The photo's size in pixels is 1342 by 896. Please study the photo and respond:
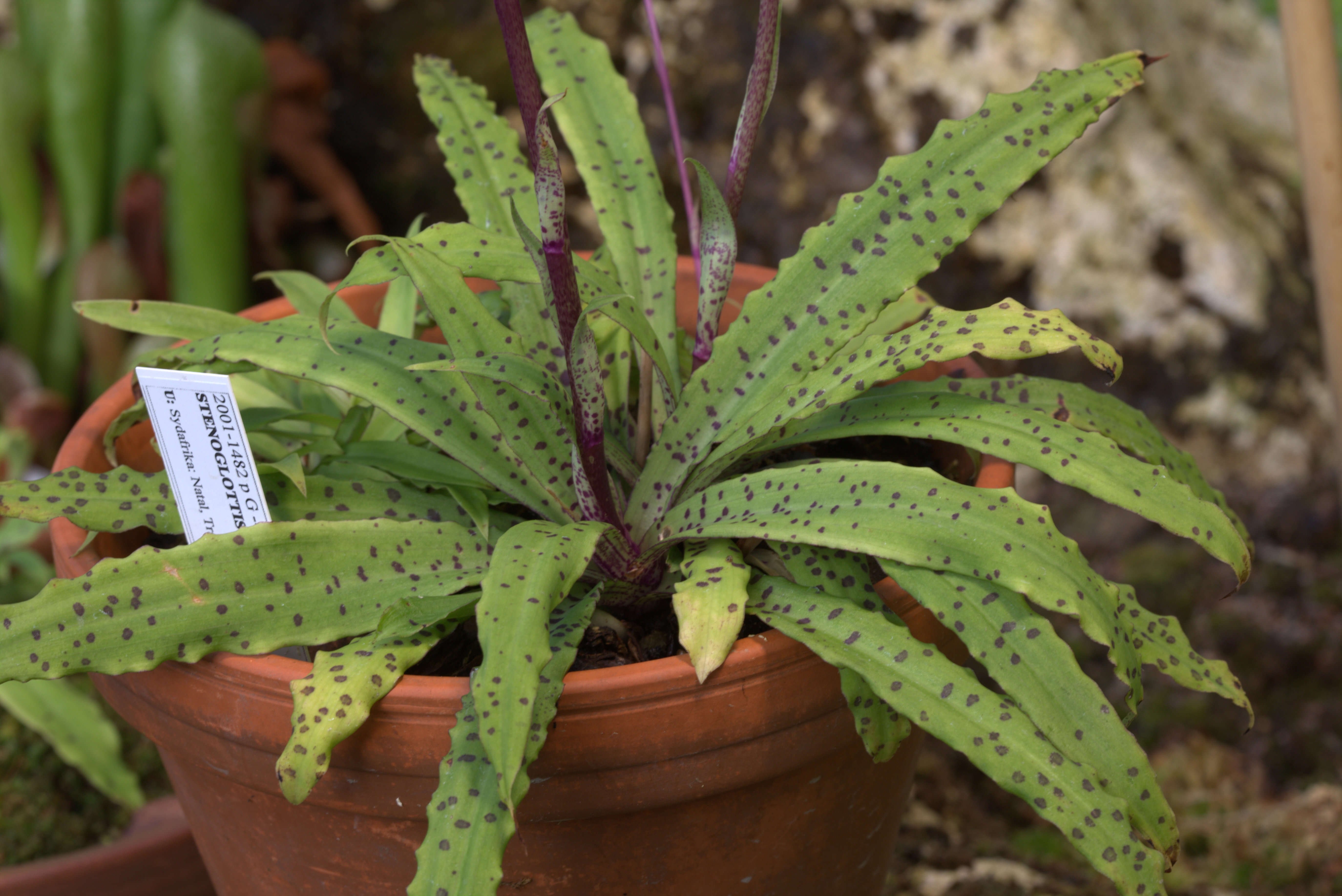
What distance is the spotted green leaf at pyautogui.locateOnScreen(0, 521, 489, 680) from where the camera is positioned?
77 cm

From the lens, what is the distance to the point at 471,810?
699 mm

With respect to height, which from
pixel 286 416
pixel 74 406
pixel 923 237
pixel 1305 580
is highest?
pixel 923 237

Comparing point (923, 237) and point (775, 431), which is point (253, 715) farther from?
point (923, 237)

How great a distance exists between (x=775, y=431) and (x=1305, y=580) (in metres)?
1.24

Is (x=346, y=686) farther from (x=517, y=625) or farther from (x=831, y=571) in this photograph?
(x=831, y=571)

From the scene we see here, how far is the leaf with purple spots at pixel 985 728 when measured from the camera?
2.31 ft

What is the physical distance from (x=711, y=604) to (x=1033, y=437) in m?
0.27

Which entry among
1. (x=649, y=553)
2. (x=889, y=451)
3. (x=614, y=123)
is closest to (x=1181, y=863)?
(x=889, y=451)

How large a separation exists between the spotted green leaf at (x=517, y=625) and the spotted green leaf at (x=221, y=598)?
3.7 inches

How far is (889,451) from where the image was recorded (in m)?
1.11

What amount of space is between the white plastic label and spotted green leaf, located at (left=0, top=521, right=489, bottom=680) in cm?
3

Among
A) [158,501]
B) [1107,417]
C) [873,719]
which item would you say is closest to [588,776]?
[873,719]

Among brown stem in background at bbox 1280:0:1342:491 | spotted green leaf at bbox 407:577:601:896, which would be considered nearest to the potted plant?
spotted green leaf at bbox 407:577:601:896

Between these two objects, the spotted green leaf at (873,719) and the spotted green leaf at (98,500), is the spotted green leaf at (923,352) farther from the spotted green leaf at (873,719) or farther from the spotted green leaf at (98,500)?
the spotted green leaf at (98,500)
